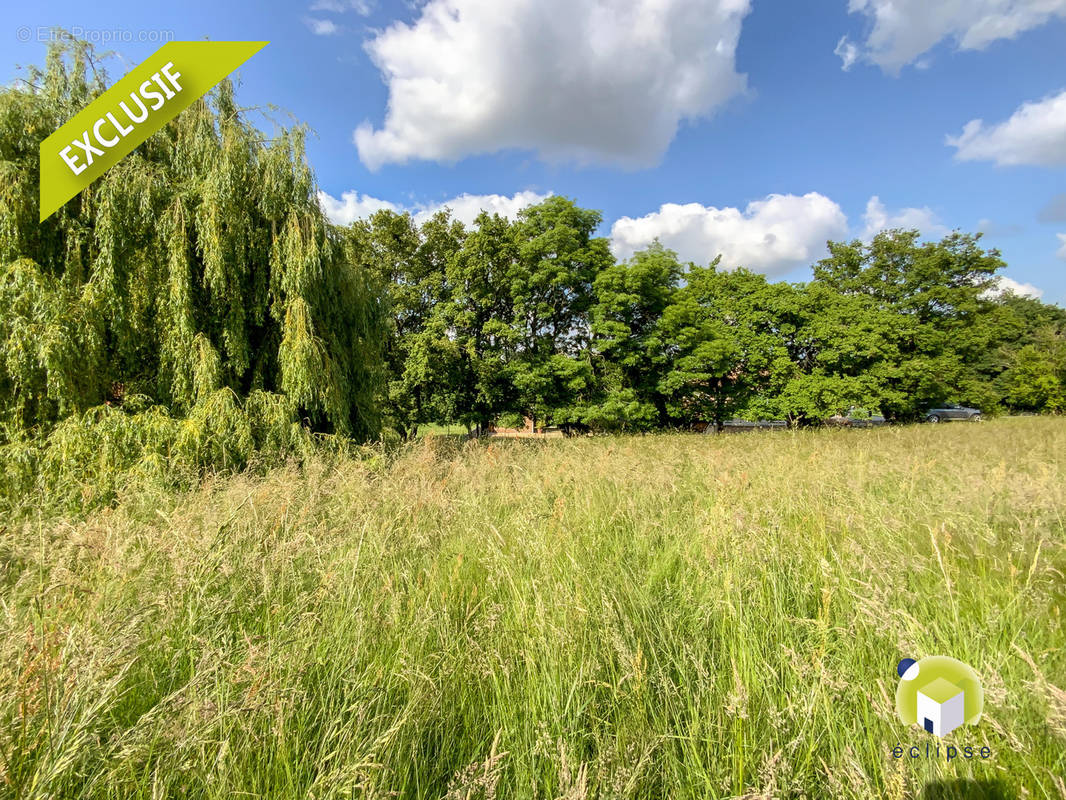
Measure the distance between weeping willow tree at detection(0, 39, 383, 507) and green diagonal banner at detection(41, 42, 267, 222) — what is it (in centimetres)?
20

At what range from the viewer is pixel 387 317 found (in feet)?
29.3

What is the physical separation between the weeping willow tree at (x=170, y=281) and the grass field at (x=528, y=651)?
3140mm

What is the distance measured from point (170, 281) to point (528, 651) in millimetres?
7311

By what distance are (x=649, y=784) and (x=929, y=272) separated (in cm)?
3210

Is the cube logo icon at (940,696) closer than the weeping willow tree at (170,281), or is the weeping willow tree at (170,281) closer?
the cube logo icon at (940,696)

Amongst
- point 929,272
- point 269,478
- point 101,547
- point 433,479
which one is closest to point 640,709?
point 101,547

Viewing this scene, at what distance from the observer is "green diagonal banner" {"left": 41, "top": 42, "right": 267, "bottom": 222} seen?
5.21m

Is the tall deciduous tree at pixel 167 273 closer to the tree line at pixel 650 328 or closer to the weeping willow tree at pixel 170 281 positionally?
the weeping willow tree at pixel 170 281

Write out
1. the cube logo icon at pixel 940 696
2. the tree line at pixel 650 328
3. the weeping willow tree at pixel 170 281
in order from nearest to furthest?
the cube logo icon at pixel 940 696
the weeping willow tree at pixel 170 281
the tree line at pixel 650 328

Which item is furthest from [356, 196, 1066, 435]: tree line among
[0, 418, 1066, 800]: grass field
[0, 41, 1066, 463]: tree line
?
[0, 418, 1066, 800]: grass field

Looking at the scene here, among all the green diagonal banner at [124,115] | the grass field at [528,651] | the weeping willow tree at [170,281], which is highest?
the green diagonal banner at [124,115]

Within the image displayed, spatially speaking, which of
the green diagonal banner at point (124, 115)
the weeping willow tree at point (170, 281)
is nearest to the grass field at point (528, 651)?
the weeping willow tree at point (170, 281)

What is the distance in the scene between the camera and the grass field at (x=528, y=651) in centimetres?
131

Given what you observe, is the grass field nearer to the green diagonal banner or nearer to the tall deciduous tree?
the tall deciduous tree
